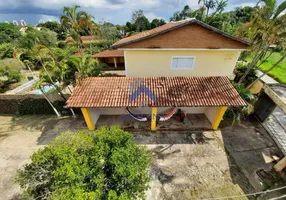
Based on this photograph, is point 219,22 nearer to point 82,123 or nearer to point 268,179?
point 268,179

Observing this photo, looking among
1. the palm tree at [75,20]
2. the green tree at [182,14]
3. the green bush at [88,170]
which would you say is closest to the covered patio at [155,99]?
the green bush at [88,170]

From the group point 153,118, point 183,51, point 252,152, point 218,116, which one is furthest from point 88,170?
point 183,51

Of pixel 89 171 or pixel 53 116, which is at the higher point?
pixel 89 171

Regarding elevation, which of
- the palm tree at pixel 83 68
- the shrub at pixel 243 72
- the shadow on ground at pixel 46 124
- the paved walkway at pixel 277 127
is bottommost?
the shadow on ground at pixel 46 124

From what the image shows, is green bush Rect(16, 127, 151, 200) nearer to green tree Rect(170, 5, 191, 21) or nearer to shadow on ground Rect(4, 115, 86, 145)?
shadow on ground Rect(4, 115, 86, 145)

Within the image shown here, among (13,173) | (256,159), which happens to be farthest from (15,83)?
(256,159)

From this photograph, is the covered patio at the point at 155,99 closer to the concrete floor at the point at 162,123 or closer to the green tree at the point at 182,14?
the concrete floor at the point at 162,123

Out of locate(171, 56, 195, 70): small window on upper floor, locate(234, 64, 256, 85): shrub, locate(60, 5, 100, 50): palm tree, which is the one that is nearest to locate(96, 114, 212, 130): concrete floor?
locate(171, 56, 195, 70): small window on upper floor
